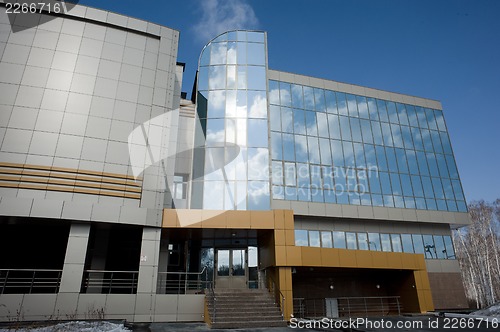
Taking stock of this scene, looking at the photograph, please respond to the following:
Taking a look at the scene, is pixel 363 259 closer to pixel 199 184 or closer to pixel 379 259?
pixel 379 259

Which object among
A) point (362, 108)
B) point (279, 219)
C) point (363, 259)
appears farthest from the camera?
point (362, 108)

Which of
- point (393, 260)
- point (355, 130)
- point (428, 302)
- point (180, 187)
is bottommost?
point (428, 302)

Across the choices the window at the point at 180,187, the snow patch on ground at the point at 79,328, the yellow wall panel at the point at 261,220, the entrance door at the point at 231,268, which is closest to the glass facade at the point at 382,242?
the entrance door at the point at 231,268

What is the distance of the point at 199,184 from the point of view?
2098cm

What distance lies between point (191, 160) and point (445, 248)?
22.8m

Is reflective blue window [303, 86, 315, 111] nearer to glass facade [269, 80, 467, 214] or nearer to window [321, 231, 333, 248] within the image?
glass facade [269, 80, 467, 214]

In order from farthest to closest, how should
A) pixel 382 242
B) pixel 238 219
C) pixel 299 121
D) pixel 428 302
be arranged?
pixel 299 121
pixel 382 242
pixel 428 302
pixel 238 219

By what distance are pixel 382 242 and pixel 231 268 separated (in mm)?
12736

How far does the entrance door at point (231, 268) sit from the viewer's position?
66.6 ft

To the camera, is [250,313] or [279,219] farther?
[279,219]

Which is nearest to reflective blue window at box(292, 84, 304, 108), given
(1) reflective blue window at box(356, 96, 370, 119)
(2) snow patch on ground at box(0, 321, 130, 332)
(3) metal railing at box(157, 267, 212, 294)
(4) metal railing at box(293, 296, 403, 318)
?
(1) reflective blue window at box(356, 96, 370, 119)

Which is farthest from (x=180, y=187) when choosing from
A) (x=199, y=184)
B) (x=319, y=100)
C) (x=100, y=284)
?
(x=319, y=100)

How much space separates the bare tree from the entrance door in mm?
28182

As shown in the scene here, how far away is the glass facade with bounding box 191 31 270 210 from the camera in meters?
20.8
